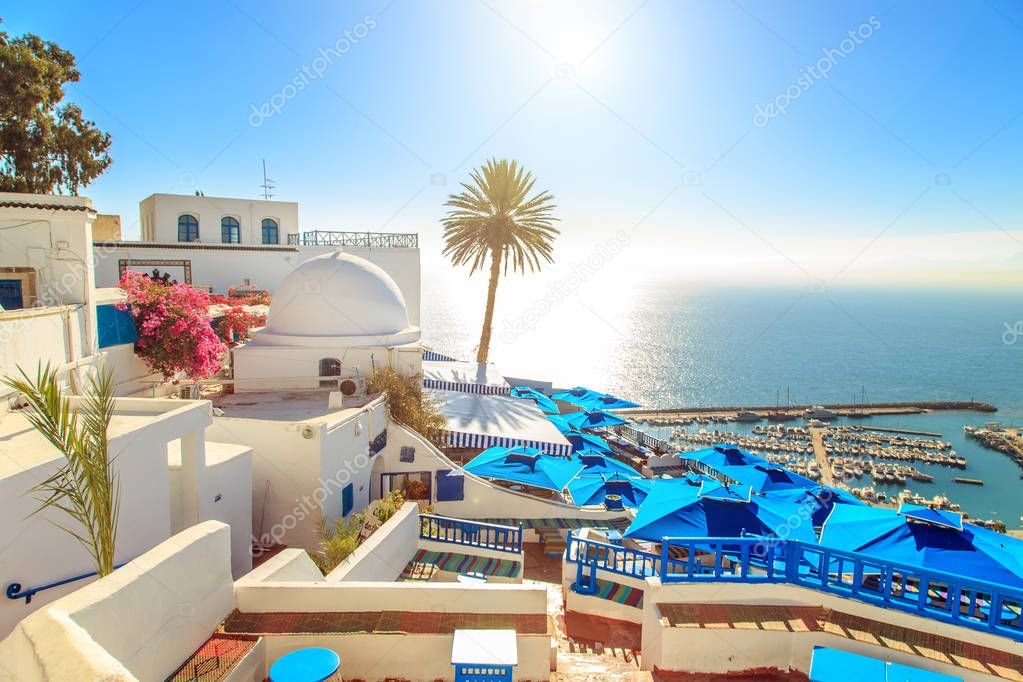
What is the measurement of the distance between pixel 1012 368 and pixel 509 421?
144659 mm

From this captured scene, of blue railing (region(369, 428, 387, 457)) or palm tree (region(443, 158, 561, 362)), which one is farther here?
palm tree (region(443, 158, 561, 362))

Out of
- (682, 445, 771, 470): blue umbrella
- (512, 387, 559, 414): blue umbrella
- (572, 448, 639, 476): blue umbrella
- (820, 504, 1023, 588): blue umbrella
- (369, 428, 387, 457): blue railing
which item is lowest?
(682, 445, 771, 470): blue umbrella

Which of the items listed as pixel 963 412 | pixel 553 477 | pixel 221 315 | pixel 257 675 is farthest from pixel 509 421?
pixel 963 412

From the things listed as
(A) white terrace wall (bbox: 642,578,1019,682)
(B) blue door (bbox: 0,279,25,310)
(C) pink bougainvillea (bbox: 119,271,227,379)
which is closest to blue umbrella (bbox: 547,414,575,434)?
(C) pink bougainvillea (bbox: 119,271,227,379)

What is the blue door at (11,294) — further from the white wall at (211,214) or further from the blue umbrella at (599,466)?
the white wall at (211,214)

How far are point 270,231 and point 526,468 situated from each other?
23.2 metres

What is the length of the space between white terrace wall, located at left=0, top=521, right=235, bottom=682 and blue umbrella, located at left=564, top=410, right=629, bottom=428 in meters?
26.4

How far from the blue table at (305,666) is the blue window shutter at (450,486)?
10103 millimetres

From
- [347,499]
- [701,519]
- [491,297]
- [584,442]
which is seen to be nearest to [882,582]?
[701,519]

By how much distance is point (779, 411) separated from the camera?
6888 centimetres

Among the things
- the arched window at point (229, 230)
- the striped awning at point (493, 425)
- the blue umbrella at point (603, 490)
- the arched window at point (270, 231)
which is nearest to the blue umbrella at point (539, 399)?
the striped awning at point (493, 425)

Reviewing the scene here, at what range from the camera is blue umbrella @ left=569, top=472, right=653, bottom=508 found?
1705cm

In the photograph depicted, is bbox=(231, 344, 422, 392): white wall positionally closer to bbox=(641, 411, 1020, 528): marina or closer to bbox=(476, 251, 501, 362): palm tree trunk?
bbox=(476, 251, 501, 362): palm tree trunk

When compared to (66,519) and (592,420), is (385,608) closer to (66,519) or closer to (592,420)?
(66,519)
